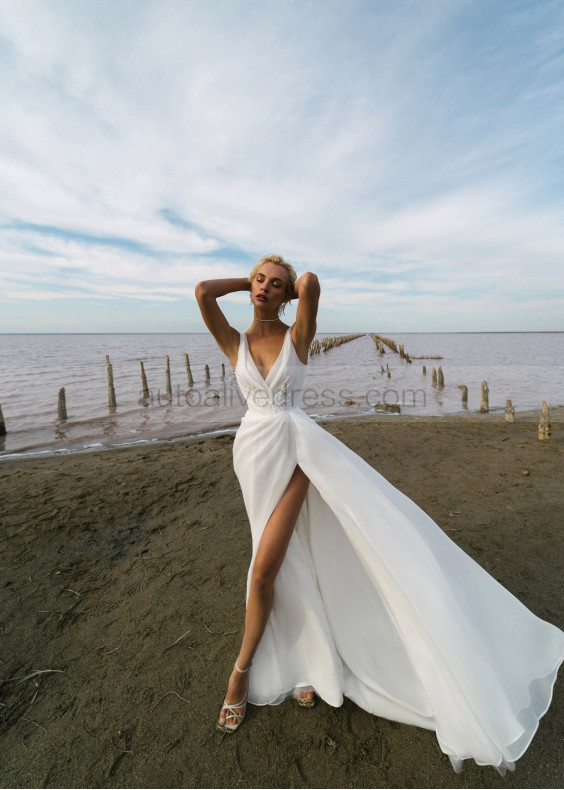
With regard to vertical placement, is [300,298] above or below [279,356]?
above

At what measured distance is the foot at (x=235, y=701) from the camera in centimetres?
204

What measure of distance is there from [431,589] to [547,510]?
3810 mm

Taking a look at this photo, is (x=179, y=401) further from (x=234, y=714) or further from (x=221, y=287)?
(x=234, y=714)

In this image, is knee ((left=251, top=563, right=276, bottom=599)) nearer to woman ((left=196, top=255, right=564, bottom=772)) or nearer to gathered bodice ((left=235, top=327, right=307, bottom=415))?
woman ((left=196, top=255, right=564, bottom=772))

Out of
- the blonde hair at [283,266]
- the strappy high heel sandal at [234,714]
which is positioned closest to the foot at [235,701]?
the strappy high heel sandal at [234,714]

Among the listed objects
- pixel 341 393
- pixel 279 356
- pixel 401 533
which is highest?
pixel 279 356

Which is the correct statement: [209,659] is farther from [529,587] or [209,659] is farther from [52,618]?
[529,587]

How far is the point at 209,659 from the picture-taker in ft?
8.25

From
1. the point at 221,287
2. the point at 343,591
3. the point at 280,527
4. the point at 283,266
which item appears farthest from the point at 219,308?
the point at 343,591

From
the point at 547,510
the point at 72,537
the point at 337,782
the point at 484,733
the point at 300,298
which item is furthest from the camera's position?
the point at 547,510

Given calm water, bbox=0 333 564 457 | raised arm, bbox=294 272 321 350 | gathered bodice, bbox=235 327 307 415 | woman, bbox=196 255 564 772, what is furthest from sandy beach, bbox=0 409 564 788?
calm water, bbox=0 333 564 457

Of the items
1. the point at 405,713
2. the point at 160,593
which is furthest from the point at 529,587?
the point at 160,593

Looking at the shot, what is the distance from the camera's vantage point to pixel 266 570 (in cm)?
202

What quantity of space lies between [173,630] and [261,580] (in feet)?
4.28
